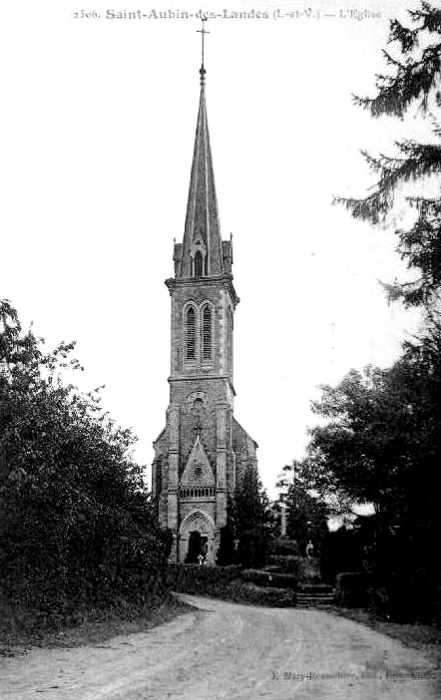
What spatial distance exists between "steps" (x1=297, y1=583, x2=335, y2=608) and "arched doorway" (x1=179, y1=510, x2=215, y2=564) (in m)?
16.6

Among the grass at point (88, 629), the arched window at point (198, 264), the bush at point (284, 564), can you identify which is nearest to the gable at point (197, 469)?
the arched window at point (198, 264)

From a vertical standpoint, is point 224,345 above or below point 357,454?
above

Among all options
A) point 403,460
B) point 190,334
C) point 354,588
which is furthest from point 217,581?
point 190,334

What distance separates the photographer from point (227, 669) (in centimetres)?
1046

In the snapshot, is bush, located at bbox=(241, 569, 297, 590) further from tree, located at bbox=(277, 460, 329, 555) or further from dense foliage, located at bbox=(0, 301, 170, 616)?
dense foliage, located at bbox=(0, 301, 170, 616)

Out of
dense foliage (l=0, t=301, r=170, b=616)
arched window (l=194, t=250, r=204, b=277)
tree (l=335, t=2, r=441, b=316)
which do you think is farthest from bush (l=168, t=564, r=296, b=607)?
arched window (l=194, t=250, r=204, b=277)

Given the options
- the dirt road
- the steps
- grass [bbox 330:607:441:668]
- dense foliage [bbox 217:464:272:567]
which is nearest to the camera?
the dirt road

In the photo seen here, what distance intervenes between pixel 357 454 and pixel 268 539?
832 inches

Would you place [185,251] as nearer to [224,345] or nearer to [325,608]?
[224,345]

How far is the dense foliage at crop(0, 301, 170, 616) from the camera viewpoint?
45.4 feet

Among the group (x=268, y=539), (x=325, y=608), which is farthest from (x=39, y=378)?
(x=268, y=539)

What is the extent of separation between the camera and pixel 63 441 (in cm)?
1475

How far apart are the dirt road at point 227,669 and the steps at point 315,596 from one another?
10.7 meters

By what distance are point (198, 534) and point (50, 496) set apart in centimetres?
3424
